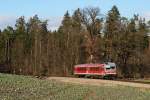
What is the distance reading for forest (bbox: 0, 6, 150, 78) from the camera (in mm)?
95125

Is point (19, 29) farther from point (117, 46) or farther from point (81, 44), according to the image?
point (117, 46)

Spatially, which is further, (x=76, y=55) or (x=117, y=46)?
(x=76, y=55)

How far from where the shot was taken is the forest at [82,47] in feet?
312

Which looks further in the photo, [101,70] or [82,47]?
[82,47]

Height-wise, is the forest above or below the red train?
above

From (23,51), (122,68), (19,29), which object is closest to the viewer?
(122,68)

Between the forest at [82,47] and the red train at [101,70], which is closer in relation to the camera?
the red train at [101,70]

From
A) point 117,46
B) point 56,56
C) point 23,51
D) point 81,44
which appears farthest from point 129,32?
point 23,51

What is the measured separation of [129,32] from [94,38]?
7.84 m

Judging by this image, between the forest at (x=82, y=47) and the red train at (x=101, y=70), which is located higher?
the forest at (x=82, y=47)

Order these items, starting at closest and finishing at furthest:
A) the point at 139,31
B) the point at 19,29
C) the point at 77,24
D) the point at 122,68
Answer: the point at 122,68 < the point at 139,31 < the point at 77,24 < the point at 19,29

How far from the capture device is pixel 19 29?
415 ft

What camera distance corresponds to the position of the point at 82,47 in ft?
337

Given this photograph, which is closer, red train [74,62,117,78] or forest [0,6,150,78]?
red train [74,62,117,78]
